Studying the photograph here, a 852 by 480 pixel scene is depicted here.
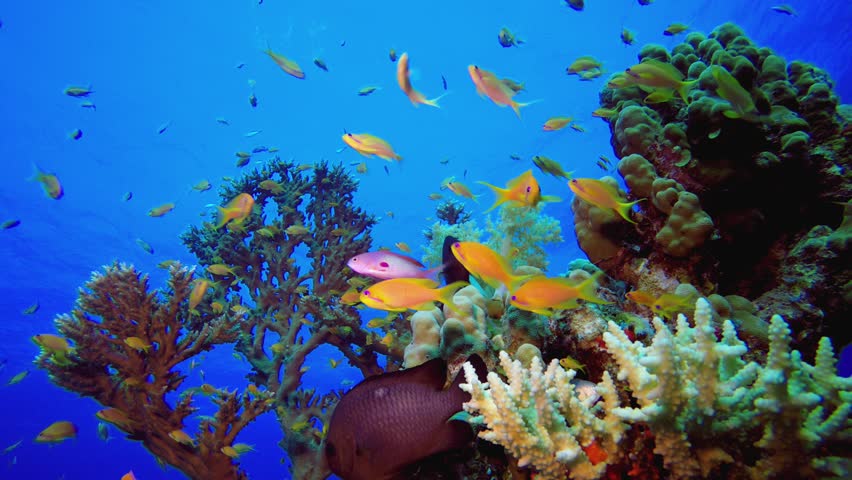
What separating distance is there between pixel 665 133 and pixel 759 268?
1686mm

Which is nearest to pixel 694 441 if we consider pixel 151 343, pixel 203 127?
pixel 151 343

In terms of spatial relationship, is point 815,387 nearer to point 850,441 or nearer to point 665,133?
point 850,441

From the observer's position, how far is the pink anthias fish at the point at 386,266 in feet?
9.68

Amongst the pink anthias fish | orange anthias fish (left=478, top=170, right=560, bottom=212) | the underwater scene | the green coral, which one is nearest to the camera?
the underwater scene

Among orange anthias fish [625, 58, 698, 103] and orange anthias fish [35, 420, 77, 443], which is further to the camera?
orange anthias fish [35, 420, 77, 443]

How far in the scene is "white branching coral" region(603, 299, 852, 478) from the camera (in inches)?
50.7

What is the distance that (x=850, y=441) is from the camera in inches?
54.6

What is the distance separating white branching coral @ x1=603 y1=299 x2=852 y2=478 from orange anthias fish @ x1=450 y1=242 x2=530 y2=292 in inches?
35.6

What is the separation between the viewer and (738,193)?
3.72 meters

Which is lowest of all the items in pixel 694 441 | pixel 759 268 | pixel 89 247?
pixel 694 441

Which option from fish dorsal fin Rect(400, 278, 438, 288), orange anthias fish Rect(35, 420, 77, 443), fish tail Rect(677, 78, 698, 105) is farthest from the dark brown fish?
Result: orange anthias fish Rect(35, 420, 77, 443)

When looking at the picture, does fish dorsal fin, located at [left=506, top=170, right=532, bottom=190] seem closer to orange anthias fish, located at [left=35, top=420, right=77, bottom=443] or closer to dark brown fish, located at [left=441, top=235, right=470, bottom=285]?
dark brown fish, located at [left=441, top=235, right=470, bottom=285]

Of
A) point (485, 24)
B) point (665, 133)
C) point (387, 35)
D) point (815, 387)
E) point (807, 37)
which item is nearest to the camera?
point (815, 387)

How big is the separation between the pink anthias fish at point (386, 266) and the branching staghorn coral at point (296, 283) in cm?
293
